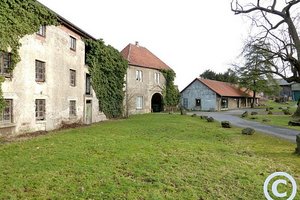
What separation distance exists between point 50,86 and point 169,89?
27.6 metres

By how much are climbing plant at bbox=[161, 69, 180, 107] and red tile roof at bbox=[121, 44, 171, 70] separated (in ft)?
4.20

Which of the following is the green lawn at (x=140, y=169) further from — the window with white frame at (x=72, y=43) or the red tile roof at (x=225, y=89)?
the red tile roof at (x=225, y=89)

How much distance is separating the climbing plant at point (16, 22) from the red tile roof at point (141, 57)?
21.0 m

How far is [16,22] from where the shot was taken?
16.6 meters

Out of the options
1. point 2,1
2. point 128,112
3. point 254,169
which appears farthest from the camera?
point 128,112

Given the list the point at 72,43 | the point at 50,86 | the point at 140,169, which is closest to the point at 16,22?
the point at 50,86

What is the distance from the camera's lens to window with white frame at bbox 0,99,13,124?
16.0 m

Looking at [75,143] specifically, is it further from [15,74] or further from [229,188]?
[229,188]

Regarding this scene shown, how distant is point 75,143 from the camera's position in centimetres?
1374

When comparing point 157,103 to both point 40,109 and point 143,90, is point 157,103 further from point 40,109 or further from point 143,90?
point 40,109

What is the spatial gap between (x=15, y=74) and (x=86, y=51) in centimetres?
1180

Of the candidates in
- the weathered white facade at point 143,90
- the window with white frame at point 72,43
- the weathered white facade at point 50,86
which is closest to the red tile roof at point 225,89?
the weathered white facade at point 143,90

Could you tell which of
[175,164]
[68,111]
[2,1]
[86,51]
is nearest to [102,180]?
[175,164]

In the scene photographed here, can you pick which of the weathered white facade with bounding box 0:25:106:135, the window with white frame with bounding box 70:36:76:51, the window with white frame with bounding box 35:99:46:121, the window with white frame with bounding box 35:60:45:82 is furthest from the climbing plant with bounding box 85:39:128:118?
the window with white frame with bounding box 35:99:46:121
